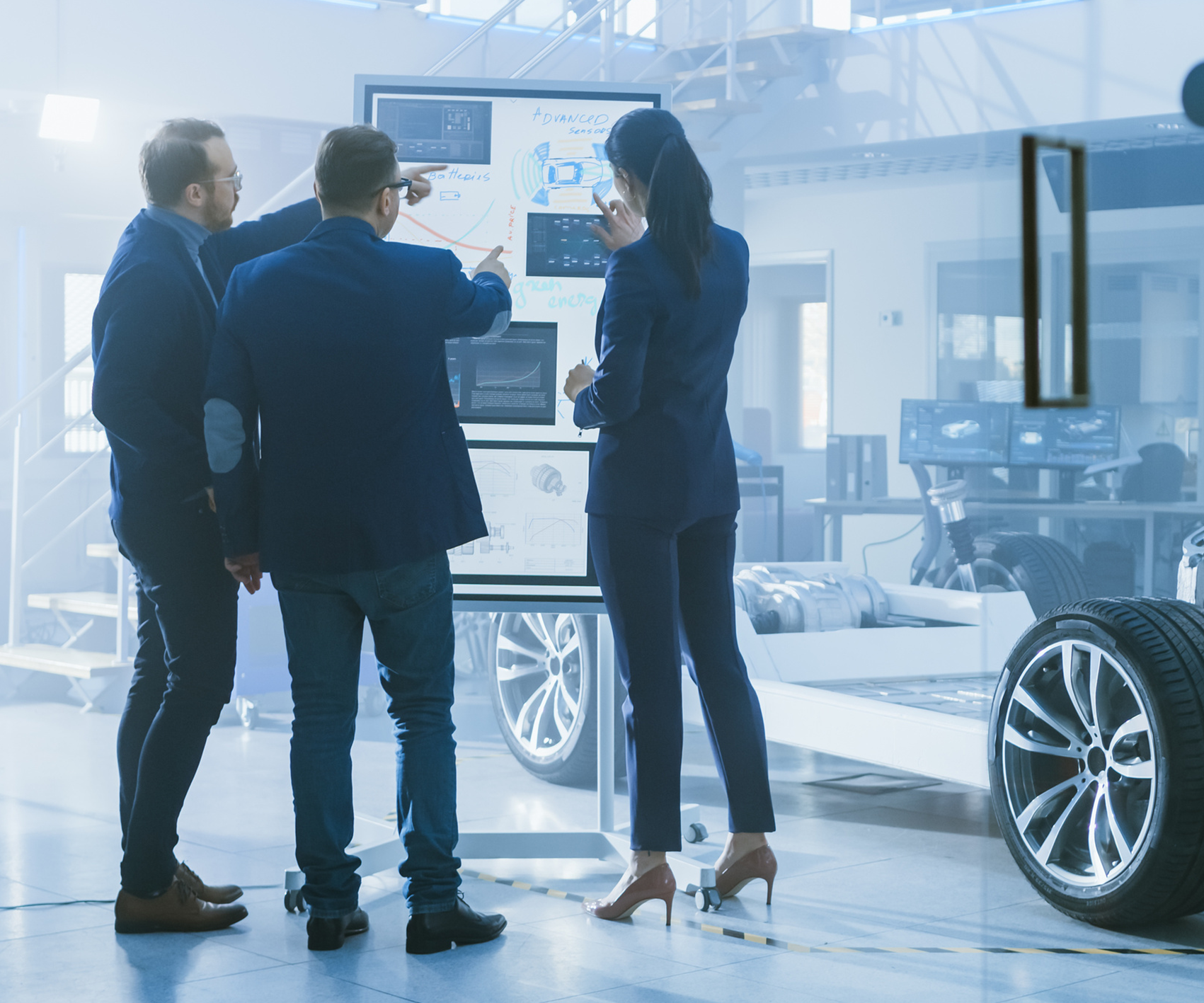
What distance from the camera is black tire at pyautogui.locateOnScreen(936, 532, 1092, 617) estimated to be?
15.7ft

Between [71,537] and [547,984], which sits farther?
[71,537]

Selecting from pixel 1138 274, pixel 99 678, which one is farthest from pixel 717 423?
pixel 1138 274

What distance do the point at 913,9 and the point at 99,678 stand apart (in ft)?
17.0

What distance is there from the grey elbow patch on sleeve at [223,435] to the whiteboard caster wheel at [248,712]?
9.03 feet

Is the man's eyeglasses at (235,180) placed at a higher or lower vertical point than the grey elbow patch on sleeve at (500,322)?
higher

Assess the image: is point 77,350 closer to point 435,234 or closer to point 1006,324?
point 1006,324

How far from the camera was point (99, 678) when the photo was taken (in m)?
5.63

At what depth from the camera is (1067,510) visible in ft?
19.7

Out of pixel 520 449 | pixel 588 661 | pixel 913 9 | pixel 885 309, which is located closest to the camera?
pixel 520 449

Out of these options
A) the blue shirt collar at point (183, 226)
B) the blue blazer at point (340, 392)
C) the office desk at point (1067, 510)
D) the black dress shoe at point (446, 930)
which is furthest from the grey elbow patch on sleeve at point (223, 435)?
the office desk at point (1067, 510)

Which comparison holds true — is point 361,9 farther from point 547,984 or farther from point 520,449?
point 547,984

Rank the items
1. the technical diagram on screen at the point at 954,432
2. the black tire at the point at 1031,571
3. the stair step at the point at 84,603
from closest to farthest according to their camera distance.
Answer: the black tire at the point at 1031,571, the stair step at the point at 84,603, the technical diagram on screen at the point at 954,432

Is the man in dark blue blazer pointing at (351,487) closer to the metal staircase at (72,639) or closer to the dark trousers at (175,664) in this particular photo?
the dark trousers at (175,664)

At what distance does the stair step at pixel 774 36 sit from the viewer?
26.4 feet
